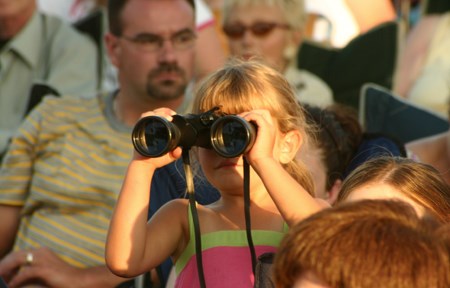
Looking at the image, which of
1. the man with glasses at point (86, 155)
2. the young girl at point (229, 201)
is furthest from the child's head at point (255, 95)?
the man with glasses at point (86, 155)

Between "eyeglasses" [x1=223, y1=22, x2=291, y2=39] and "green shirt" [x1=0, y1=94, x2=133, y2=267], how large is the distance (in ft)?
3.83

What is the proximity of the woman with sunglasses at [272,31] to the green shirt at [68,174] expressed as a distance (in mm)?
1174

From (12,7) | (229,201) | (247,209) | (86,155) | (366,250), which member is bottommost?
(86,155)

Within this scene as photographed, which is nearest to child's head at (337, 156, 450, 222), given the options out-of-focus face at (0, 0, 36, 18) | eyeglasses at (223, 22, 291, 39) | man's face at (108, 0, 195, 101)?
man's face at (108, 0, 195, 101)

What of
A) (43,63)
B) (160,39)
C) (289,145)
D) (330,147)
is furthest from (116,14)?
(289,145)

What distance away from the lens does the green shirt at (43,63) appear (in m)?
5.07

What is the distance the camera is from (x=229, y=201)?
2.87 m

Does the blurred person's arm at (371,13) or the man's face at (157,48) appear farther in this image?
the blurred person's arm at (371,13)

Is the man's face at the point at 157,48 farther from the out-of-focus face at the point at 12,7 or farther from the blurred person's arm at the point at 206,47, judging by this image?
the out-of-focus face at the point at 12,7

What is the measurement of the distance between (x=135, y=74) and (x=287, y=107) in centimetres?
168

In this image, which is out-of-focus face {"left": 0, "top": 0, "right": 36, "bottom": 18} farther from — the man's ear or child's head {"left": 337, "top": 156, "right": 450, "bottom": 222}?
child's head {"left": 337, "top": 156, "right": 450, "bottom": 222}

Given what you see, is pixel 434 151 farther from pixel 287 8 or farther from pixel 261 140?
pixel 287 8

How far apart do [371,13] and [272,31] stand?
0.76 meters

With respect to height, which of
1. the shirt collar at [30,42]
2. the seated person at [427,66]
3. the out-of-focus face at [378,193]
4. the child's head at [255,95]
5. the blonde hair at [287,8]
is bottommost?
the seated person at [427,66]
